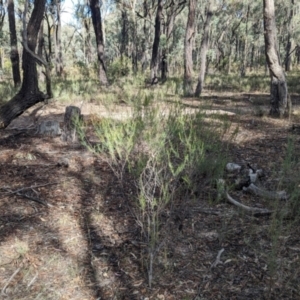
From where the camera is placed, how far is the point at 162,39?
16.6m

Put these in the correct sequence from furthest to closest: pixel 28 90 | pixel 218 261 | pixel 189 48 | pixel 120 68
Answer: pixel 120 68 → pixel 189 48 → pixel 28 90 → pixel 218 261

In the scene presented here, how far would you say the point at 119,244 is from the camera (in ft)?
8.64

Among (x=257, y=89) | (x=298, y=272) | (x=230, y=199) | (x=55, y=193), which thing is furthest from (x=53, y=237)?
(x=257, y=89)

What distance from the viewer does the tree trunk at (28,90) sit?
4.96 m

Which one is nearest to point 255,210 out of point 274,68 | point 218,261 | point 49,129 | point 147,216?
point 218,261

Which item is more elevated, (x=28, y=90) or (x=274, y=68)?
(x=274, y=68)

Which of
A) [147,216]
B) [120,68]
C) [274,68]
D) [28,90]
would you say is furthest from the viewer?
[120,68]

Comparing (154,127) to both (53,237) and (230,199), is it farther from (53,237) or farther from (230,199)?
(53,237)

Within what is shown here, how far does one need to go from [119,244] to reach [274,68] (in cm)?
544

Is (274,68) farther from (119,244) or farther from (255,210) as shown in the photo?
(119,244)

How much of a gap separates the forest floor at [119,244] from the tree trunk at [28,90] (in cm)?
126

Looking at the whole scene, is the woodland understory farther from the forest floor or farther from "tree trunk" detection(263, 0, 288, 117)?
"tree trunk" detection(263, 0, 288, 117)

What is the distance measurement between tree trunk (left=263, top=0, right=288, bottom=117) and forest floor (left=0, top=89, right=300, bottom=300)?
3224mm

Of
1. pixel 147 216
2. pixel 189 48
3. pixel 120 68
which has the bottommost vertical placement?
pixel 147 216
